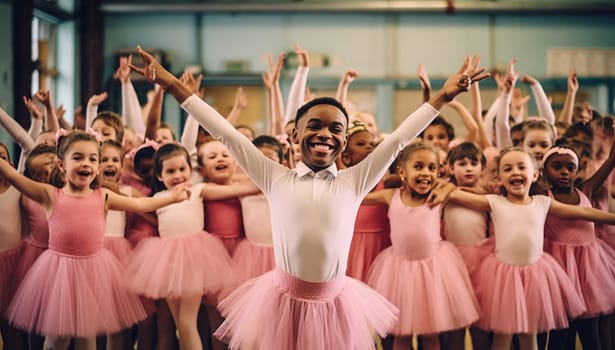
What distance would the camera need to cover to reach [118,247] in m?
2.98

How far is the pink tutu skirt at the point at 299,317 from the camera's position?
80.8 inches

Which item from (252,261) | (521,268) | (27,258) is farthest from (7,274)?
(521,268)

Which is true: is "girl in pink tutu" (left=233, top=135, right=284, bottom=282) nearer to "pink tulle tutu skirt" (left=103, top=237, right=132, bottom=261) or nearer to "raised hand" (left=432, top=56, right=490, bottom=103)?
"pink tulle tutu skirt" (left=103, top=237, right=132, bottom=261)

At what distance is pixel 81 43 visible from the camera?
7.25 m

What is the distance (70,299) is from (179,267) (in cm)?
47

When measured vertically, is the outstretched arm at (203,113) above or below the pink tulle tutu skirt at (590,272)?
above

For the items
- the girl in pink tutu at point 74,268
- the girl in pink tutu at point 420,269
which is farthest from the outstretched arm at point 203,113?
the girl in pink tutu at point 420,269

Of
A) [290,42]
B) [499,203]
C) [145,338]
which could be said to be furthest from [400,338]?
[290,42]

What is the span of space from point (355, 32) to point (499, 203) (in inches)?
206

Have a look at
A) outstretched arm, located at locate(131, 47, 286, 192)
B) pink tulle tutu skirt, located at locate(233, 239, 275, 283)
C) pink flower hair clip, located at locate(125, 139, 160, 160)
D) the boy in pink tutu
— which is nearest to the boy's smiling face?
the boy in pink tutu

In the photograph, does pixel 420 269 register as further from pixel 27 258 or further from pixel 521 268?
pixel 27 258

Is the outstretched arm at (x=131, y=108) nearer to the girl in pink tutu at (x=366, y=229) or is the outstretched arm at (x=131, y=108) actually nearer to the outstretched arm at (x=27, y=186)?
the outstretched arm at (x=27, y=186)

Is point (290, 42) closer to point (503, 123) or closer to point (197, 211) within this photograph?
point (503, 123)

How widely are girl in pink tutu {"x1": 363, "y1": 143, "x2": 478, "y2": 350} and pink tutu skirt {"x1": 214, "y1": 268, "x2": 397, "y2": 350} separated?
1.72ft
